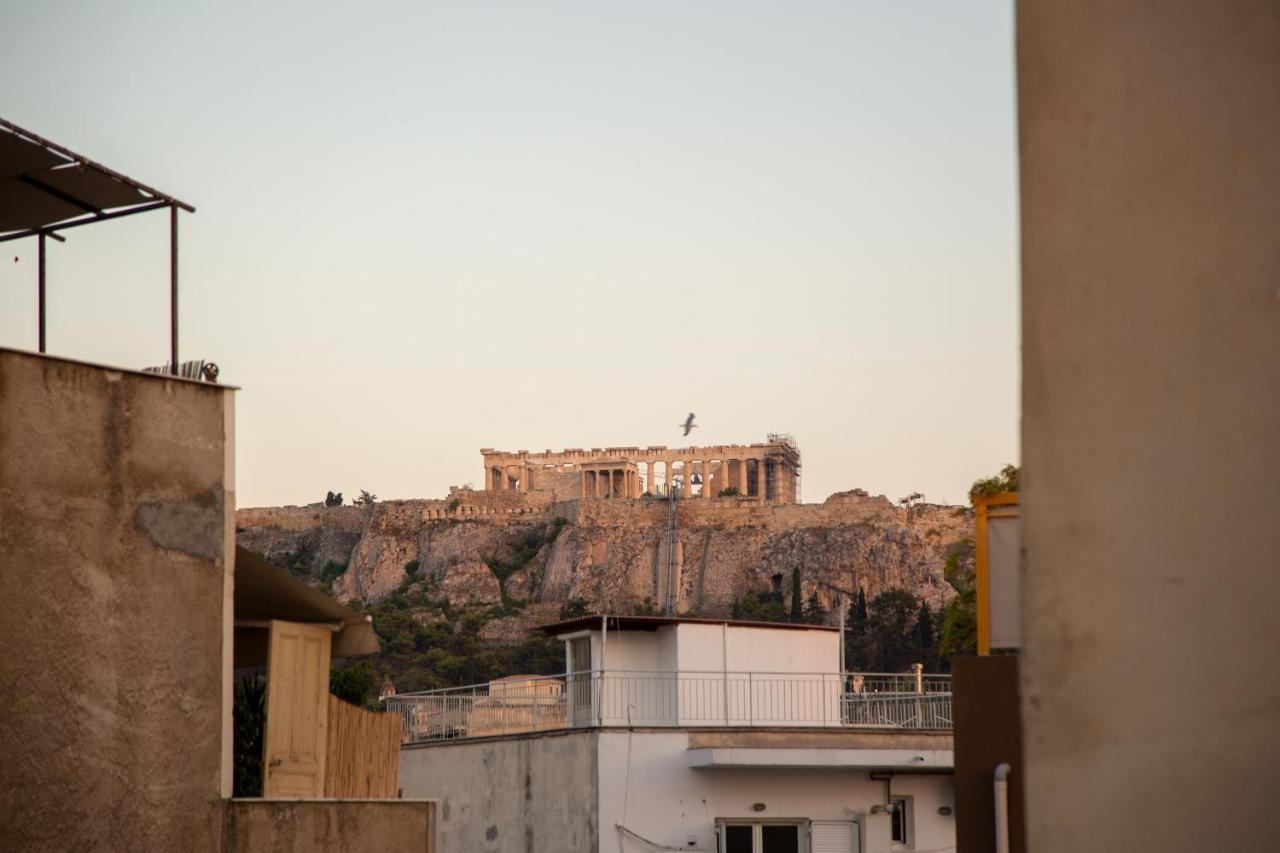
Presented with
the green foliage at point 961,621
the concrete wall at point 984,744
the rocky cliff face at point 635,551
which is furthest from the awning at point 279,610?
the rocky cliff face at point 635,551

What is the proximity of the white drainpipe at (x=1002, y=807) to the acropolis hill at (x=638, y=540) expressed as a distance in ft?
284

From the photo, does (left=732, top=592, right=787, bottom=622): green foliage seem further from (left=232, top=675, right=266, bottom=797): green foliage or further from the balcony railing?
(left=232, top=675, right=266, bottom=797): green foliage

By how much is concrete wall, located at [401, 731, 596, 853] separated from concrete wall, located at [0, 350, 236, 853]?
1292cm

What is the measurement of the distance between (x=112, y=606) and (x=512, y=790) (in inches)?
591

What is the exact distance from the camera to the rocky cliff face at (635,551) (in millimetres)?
98500

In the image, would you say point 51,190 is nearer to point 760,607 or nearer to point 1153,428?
point 1153,428

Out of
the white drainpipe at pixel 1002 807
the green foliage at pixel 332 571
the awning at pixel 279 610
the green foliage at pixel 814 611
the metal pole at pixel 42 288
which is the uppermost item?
the metal pole at pixel 42 288

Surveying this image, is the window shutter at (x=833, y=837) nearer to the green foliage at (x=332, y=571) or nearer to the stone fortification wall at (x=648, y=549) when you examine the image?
the stone fortification wall at (x=648, y=549)

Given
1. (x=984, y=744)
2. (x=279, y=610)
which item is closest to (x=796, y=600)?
(x=279, y=610)

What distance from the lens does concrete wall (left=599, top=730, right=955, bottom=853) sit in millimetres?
22531

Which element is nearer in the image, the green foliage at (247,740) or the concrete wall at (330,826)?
the concrete wall at (330,826)

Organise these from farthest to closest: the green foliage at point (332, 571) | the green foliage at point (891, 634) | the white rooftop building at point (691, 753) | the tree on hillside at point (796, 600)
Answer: the green foliage at point (332, 571) → the tree on hillside at point (796, 600) → the green foliage at point (891, 634) → the white rooftop building at point (691, 753)

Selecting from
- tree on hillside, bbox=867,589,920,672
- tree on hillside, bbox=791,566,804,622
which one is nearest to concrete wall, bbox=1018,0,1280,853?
tree on hillside, bbox=867,589,920,672

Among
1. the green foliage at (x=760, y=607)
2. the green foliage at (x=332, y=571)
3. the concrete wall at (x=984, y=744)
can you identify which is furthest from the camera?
the green foliage at (x=332, y=571)
